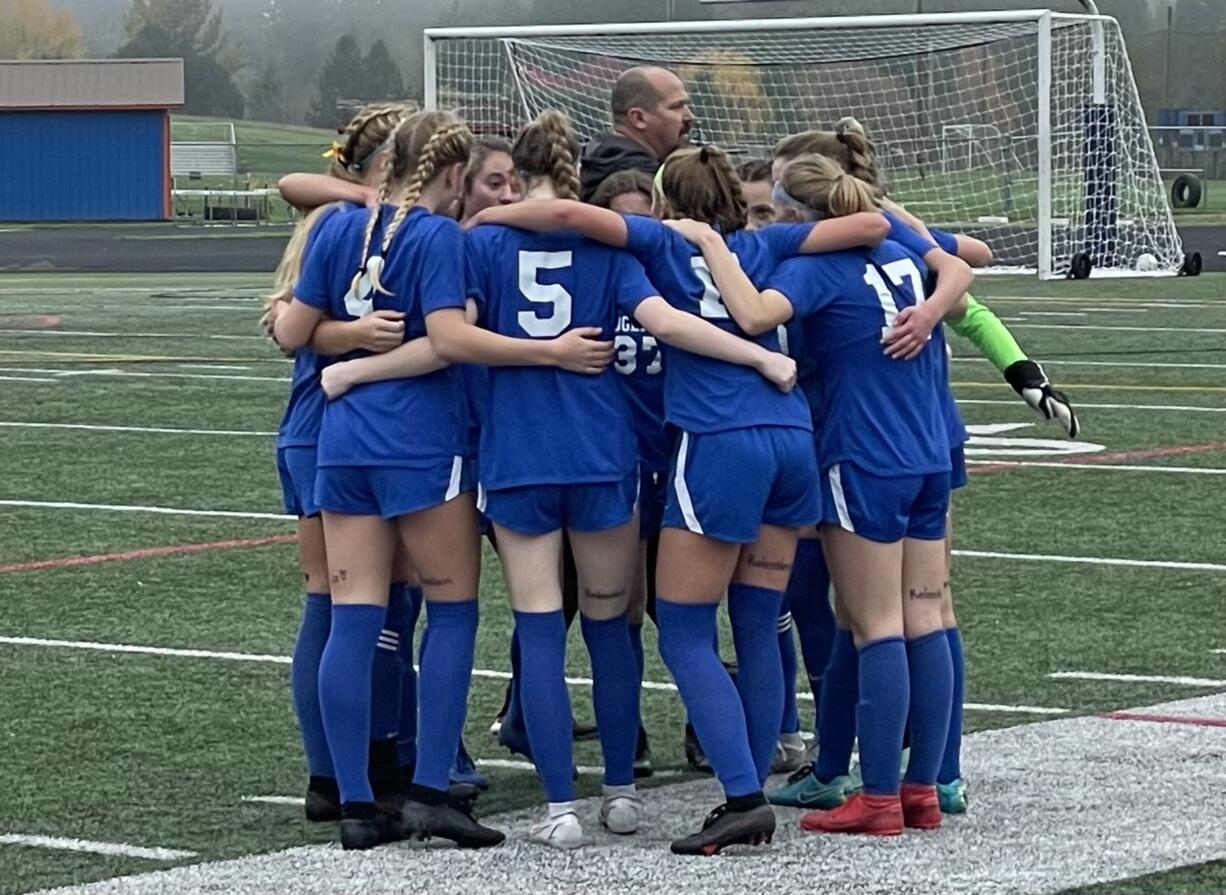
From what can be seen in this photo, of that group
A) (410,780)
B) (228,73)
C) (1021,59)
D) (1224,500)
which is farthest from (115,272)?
(228,73)

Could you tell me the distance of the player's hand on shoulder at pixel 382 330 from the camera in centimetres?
573

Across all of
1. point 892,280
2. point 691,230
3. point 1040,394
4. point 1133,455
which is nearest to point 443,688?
point 691,230

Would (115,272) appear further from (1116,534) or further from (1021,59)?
(1116,534)

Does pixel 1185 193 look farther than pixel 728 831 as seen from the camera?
Yes

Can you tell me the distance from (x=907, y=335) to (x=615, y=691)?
3.49 ft

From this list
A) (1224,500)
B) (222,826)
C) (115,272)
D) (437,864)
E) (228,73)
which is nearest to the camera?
(437,864)

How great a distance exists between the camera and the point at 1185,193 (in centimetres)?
5522

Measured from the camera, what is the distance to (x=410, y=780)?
6344 mm

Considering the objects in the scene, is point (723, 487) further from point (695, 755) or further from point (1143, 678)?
point (1143, 678)

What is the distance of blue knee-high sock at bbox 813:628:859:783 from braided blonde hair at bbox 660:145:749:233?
1054 mm

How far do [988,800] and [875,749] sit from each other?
0.49 m

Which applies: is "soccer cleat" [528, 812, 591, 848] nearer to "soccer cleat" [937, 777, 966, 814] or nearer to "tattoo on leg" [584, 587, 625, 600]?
"tattoo on leg" [584, 587, 625, 600]

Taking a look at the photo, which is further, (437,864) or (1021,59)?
(1021,59)

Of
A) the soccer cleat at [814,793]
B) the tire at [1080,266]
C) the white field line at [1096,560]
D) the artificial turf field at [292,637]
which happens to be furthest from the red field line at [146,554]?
the tire at [1080,266]
